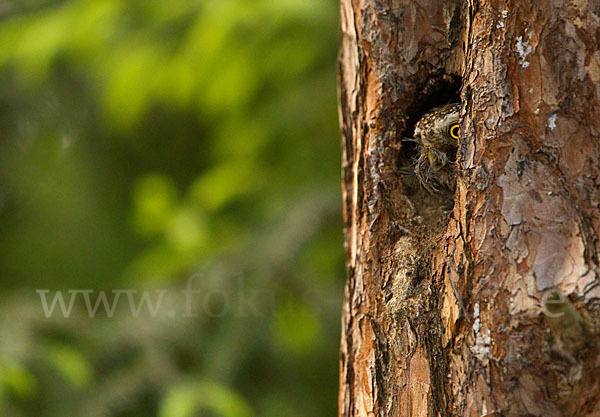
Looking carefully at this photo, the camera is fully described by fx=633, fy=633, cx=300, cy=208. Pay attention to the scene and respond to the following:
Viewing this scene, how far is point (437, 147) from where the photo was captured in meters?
1.19

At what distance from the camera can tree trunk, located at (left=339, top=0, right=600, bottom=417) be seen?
909mm

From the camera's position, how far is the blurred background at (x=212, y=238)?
255 centimetres

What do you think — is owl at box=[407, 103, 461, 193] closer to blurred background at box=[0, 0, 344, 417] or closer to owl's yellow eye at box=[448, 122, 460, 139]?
owl's yellow eye at box=[448, 122, 460, 139]

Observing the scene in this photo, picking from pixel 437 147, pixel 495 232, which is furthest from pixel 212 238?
pixel 495 232

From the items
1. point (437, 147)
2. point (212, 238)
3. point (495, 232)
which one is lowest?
point (495, 232)

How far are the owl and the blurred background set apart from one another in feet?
4.18

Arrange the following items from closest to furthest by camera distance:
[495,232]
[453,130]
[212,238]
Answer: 1. [495,232]
2. [453,130]
3. [212,238]

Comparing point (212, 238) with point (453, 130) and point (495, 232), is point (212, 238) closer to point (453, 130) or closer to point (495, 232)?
point (453, 130)

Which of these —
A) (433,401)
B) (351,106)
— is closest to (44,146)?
(351,106)

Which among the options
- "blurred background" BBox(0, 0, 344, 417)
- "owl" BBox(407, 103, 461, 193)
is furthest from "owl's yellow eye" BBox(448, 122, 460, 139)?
"blurred background" BBox(0, 0, 344, 417)

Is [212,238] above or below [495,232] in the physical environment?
above

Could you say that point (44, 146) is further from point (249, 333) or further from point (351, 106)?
point (351, 106)

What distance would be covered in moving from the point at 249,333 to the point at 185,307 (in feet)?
0.99

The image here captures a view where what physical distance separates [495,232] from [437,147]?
0.90ft
